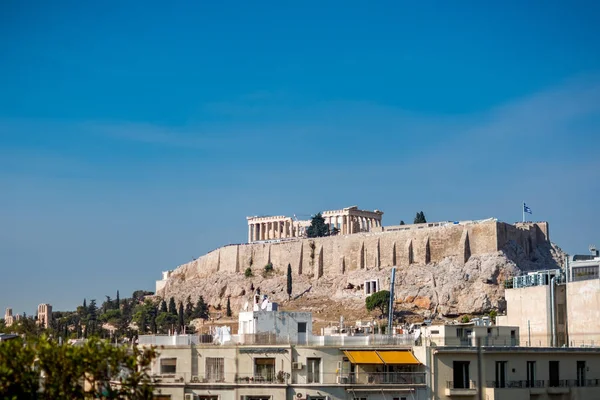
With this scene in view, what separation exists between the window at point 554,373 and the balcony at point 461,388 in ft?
11.3

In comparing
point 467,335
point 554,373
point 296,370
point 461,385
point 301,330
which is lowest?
point 461,385

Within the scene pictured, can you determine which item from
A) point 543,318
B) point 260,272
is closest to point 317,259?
point 260,272

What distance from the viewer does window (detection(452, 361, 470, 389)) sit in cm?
4044

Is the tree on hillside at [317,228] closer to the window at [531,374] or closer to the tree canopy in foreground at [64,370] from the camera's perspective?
the window at [531,374]

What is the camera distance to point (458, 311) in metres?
137

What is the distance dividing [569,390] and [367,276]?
112461 millimetres

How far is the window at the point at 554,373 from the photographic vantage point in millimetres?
41844

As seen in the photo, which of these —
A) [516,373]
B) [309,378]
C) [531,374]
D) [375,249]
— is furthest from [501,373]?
[375,249]

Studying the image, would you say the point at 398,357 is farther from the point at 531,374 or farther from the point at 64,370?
the point at 64,370

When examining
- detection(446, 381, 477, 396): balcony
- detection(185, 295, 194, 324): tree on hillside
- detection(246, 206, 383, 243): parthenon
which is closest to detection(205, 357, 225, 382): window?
detection(446, 381, 477, 396): balcony

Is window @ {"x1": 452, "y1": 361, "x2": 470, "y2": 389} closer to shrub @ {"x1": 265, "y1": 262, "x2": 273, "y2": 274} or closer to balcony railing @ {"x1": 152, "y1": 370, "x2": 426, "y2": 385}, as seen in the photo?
balcony railing @ {"x1": 152, "y1": 370, "x2": 426, "y2": 385}

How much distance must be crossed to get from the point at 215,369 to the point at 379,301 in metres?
102

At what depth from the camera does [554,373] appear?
41.9 m

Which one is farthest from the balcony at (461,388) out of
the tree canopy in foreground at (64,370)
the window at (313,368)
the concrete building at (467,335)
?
the tree canopy in foreground at (64,370)
